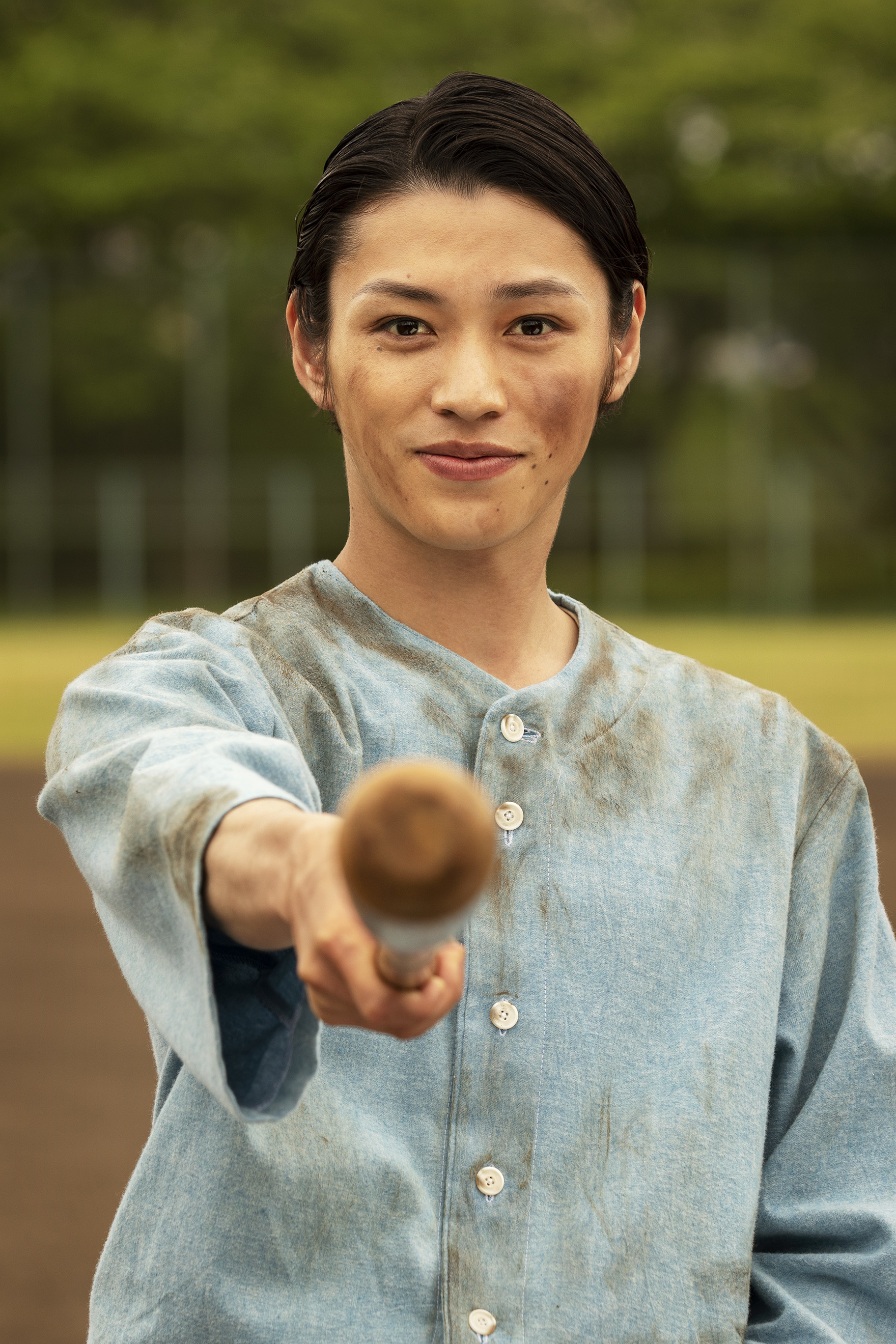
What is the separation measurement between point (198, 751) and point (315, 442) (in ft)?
79.3

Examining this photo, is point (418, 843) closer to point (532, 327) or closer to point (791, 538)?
point (532, 327)

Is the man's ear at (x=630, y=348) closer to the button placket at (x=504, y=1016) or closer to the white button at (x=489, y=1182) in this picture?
the button placket at (x=504, y=1016)

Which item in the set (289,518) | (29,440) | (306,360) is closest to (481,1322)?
(306,360)

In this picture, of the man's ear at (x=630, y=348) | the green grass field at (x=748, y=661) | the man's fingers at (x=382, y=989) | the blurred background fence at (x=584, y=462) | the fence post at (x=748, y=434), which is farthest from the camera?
the blurred background fence at (x=584, y=462)

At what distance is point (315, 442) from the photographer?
25078 mm

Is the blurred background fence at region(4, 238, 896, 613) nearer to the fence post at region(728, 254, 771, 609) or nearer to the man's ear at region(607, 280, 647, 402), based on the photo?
the fence post at region(728, 254, 771, 609)

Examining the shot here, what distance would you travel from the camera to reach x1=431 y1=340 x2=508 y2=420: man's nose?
1.56m

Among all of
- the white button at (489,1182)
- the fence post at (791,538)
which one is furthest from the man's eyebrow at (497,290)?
the fence post at (791,538)

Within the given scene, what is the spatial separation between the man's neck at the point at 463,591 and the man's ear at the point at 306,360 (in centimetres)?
14

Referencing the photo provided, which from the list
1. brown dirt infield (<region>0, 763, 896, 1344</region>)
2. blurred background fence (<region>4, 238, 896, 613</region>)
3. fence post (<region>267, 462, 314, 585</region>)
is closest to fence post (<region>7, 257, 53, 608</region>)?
blurred background fence (<region>4, 238, 896, 613</region>)

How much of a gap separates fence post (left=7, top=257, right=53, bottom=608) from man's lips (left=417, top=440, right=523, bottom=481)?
926 inches

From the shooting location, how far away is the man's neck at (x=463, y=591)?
1696 millimetres

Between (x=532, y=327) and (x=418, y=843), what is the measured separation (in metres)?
0.91

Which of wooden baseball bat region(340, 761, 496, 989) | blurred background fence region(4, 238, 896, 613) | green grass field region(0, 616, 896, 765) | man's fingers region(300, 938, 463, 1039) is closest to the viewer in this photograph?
wooden baseball bat region(340, 761, 496, 989)
